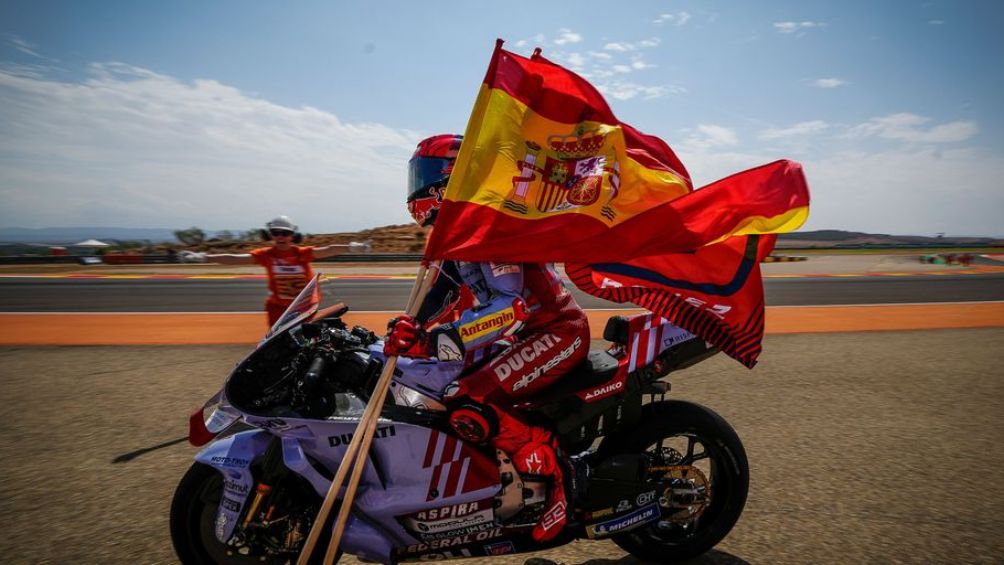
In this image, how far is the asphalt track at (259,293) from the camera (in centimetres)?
1160

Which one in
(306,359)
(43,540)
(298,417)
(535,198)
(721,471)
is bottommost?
(43,540)

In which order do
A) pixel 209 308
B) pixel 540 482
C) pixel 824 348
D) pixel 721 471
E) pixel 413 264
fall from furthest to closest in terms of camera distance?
pixel 413 264 → pixel 209 308 → pixel 824 348 → pixel 721 471 → pixel 540 482

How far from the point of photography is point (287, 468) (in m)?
2.33

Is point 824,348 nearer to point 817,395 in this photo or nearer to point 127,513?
point 817,395

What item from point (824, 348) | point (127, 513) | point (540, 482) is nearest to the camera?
point (540, 482)

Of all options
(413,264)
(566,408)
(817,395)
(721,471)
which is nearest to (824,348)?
(817,395)

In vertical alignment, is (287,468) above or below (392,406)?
below

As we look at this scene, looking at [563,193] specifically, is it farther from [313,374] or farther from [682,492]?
[682,492]

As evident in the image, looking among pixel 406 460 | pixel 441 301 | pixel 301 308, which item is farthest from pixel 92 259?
pixel 406 460

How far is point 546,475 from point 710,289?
1233 mm

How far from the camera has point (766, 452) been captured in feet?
13.1

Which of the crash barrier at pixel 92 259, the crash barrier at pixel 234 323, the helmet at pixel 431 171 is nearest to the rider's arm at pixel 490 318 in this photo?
the helmet at pixel 431 171

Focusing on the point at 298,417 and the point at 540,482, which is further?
the point at 540,482

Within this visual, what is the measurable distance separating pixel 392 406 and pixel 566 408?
0.85 m
